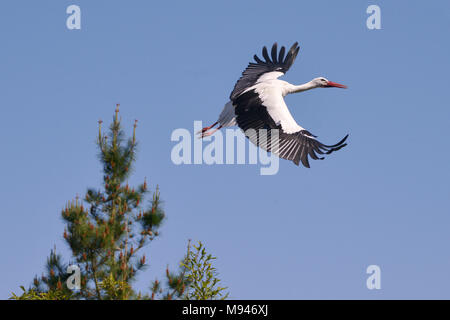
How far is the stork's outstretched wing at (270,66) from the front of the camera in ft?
43.9

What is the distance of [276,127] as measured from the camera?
1106cm

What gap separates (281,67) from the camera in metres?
14.2

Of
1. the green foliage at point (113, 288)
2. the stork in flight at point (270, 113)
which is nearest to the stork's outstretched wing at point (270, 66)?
the stork in flight at point (270, 113)

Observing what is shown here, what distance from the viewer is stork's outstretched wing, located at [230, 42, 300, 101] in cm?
1337

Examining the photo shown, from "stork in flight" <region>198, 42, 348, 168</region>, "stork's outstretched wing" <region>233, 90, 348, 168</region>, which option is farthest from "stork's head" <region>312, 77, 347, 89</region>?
"stork's outstretched wing" <region>233, 90, 348, 168</region>

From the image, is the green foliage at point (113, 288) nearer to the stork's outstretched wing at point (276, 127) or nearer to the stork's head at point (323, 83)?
the stork's outstretched wing at point (276, 127)

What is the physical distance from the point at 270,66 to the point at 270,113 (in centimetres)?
314

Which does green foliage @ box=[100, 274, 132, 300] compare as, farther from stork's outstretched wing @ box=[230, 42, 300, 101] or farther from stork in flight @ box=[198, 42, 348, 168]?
stork's outstretched wing @ box=[230, 42, 300, 101]

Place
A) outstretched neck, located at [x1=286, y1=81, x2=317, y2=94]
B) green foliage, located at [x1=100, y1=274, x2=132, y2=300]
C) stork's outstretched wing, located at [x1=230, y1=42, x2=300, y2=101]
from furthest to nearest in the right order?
stork's outstretched wing, located at [x1=230, y1=42, x2=300, y2=101] → outstretched neck, located at [x1=286, y1=81, x2=317, y2=94] → green foliage, located at [x1=100, y1=274, x2=132, y2=300]

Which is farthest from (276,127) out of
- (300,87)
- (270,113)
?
(300,87)

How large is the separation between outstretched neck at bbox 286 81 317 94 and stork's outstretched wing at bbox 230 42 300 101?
73 centimetres

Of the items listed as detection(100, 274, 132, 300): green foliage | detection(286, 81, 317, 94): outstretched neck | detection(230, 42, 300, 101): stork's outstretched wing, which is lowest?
detection(100, 274, 132, 300): green foliage

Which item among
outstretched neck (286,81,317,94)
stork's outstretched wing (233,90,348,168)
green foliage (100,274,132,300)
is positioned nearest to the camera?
green foliage (100,274,132,300)
